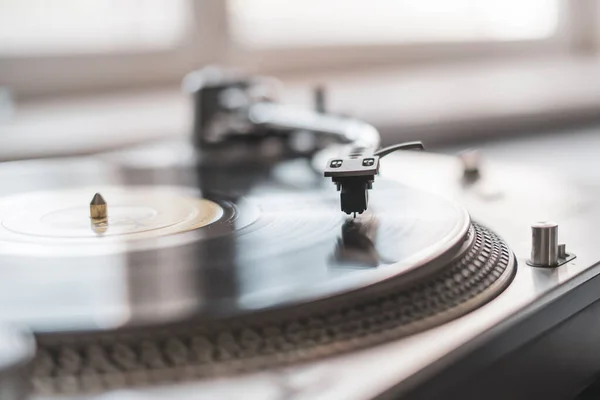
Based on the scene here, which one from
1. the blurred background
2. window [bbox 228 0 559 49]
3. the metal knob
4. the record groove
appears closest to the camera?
the record groove

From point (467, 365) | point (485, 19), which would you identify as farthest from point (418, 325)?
point (485, 19)

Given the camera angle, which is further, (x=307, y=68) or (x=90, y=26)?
(x=307, y=68)

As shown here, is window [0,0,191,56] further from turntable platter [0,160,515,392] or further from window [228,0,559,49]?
turntable platter [0,160,515,392]

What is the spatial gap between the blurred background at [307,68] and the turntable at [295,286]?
536 millimetres

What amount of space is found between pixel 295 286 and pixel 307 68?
1.41m

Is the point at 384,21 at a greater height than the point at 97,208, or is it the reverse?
the point at 384,21

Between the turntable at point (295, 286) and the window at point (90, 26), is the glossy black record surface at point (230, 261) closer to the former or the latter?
the turntable at point (295, 286)

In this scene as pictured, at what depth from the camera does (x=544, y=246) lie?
2.09 ft

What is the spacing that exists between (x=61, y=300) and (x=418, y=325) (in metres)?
0.22

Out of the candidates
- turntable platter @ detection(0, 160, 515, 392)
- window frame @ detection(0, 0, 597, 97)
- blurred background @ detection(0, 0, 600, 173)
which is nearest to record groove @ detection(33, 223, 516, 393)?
turntable platter @ detection(0, 160, 515, 392)

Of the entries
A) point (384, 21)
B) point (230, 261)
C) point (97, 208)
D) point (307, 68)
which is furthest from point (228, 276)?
point (384, 21)

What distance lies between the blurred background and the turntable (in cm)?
54

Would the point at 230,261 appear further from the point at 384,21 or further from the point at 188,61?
the point at 384,21

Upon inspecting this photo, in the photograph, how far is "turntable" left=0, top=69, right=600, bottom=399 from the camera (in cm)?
44
